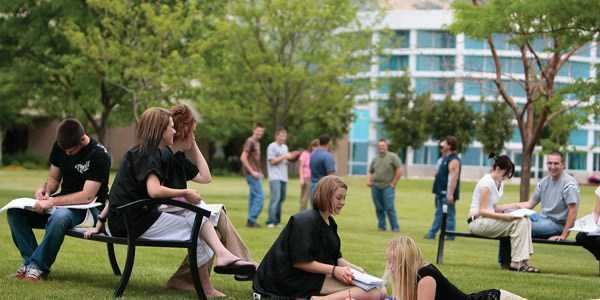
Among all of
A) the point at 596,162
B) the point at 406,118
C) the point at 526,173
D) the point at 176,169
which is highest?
the point at 406,118

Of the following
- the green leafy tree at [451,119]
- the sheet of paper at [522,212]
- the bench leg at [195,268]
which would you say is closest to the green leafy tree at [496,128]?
the green leafy tree at [451,119]

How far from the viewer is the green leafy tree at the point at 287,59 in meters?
42.3

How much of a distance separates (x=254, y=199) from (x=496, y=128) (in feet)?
190

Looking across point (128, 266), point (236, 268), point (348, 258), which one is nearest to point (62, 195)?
point (128, 266)

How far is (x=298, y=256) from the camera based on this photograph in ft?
25.7

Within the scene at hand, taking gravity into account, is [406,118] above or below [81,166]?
above

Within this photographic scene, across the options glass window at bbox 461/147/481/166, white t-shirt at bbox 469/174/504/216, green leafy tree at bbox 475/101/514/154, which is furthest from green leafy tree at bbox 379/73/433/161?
white t-shirt at bbox 469/174/504/216

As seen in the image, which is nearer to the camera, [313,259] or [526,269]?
[313,259]

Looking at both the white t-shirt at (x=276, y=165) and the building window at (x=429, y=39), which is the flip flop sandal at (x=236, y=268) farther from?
the building window at (x=429, y=39)

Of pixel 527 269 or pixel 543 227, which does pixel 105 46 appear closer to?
pixel 543 227

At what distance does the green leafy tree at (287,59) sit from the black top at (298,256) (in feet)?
101

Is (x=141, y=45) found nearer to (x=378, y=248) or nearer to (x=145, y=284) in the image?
(x=378, y=248)

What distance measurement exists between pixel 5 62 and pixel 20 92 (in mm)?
3831

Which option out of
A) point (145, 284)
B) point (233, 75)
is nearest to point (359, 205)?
point (233, 75)
